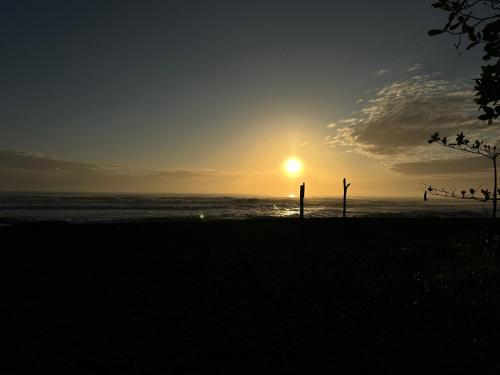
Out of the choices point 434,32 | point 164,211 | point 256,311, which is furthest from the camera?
point 164,211

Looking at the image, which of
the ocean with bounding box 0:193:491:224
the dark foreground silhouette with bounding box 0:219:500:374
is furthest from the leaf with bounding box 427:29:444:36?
the ocean with bounding box 0:193:491:224

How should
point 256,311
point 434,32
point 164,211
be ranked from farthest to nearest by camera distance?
point 164,211
point 256,311
point 434,32

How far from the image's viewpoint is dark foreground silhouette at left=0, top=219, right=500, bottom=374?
5484 millimetres

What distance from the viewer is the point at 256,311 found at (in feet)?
25.9

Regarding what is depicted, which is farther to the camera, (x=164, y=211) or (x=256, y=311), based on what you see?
(x=164, y=211)

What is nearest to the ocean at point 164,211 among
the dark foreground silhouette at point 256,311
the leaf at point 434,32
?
the dark foreground silhouette at point 256,311

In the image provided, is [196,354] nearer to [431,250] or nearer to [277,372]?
[277,372]

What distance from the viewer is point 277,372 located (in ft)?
17.0

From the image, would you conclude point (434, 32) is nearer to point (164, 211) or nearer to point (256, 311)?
point (256, 311)

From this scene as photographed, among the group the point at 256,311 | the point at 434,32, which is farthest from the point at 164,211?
the point at 434,32

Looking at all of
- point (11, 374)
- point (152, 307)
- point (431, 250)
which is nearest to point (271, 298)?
point (152, 307)

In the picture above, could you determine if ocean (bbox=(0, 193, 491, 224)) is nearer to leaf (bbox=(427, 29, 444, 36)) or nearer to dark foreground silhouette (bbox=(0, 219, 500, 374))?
dark foreground silhouette (bbox=(0, 219, 500, 374))

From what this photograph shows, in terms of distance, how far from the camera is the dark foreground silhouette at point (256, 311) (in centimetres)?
548

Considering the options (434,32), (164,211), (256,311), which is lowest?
(256,311)
